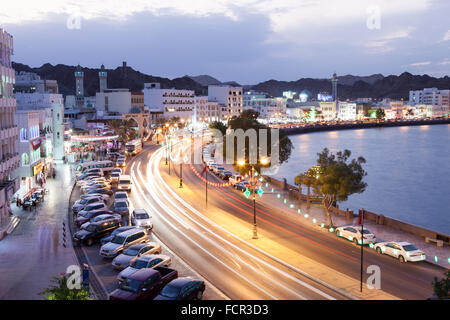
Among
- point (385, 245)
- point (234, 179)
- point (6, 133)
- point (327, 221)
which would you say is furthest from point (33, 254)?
point (234, 179)

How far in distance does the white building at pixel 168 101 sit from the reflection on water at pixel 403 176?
33270mm

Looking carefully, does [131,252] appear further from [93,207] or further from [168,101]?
[168,101]

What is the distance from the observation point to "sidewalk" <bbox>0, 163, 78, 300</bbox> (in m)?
16.1

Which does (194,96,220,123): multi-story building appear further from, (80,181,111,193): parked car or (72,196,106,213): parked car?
(72,196,106,213): parked car

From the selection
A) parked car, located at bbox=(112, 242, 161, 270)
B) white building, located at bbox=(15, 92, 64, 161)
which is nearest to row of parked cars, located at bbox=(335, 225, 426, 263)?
parked car, located at bbox=(112, 242, 161, 270)

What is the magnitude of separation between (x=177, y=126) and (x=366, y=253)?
294 ft

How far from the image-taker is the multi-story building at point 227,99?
13662 centimetres

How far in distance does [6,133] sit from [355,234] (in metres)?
20.9

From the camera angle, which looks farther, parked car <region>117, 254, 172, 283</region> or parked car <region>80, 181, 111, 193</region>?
parked car <region>80, 181, 111, 193</region>

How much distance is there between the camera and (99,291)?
1591 cm

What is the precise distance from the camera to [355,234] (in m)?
23.7

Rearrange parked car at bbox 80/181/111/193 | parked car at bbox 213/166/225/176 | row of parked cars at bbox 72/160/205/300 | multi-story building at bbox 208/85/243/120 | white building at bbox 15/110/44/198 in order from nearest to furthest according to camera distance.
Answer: row of parked cars at bbox 72/160/205/300, white building at bbox 15/110/44/198, parked car at bbox 80/181/111/193, parked car at bbox 213/166/225/176, multi-story building at bbox 208/85/243/120

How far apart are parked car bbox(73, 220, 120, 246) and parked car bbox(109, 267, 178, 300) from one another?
6926 mm

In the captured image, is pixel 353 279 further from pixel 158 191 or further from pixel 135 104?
pixel 135 104
